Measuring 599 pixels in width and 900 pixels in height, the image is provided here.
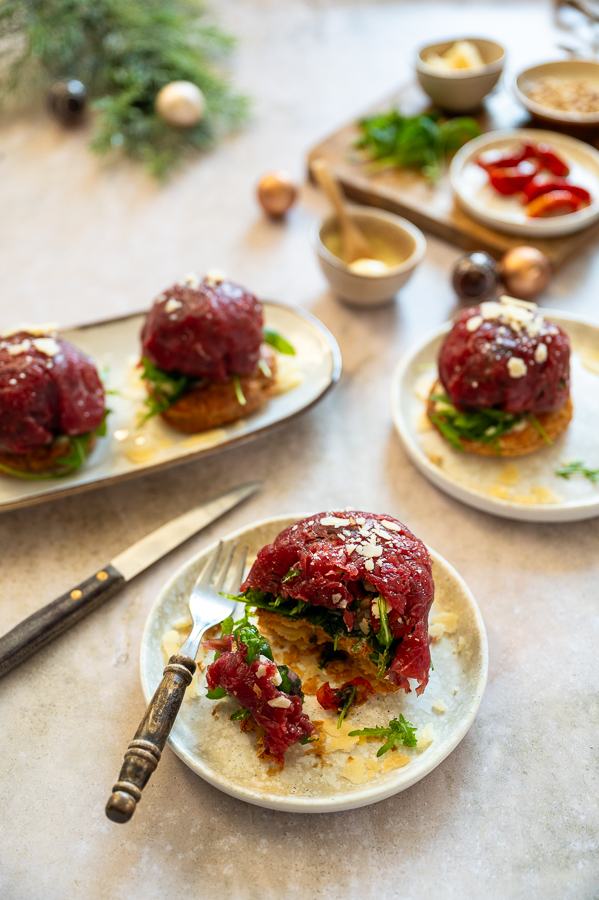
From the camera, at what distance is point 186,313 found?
2.65m

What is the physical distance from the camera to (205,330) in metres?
2.65

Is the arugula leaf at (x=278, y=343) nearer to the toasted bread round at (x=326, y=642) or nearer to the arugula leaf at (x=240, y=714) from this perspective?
the toasted bread round at (x=326, y=642)

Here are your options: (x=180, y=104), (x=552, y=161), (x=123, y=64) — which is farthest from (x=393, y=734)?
(x=123, y=64)

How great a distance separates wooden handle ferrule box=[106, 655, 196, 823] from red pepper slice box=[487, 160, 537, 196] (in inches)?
120

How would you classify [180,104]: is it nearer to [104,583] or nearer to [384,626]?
[104,583]

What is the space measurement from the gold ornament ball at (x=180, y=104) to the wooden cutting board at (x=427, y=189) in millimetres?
906

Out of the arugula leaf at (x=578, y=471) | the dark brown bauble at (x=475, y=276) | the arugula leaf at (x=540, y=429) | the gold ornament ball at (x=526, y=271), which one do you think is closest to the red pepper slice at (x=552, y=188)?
the gold ornament ball at (x=526, y=271)

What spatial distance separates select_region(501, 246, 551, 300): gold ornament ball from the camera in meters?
3.36

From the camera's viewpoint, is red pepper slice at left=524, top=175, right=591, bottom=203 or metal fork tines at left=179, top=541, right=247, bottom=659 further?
red pepper slice at left=524, top=175, right=591, bottom=203

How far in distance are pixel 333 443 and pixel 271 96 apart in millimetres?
3346

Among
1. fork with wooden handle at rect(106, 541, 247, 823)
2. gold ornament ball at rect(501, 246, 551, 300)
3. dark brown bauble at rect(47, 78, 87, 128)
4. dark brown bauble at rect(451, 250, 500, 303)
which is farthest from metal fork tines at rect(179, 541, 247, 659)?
dark brown bauble at rect(47, 78, 87, 128)

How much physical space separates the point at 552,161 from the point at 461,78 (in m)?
0.84

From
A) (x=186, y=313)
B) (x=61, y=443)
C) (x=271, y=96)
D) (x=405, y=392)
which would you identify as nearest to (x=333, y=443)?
(x=405, y=392)

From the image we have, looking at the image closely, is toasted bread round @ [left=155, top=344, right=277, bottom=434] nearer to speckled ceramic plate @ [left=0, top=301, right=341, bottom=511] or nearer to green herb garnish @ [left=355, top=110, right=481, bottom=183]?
speckled ceramic plate @ [left=0, top=301, right=341, bottom=511]
